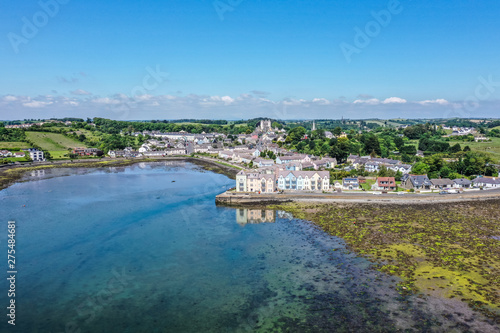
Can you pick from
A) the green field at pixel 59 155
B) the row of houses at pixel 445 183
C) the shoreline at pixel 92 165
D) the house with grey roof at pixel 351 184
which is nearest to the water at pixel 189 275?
the house with grey roof at pixel 351 184

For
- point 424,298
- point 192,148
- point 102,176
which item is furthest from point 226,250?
point 192,148

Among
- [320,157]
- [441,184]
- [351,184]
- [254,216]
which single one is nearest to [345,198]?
[351,184]

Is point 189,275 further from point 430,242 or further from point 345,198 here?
point 345,198

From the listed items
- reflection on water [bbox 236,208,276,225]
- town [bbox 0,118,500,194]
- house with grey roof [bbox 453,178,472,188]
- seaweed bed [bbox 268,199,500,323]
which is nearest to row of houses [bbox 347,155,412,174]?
town [bbox 0,118,500,194]

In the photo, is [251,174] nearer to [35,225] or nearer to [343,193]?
[343,193]

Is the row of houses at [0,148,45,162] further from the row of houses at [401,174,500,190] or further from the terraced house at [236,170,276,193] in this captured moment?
the row of houses at [401,174,500,190]

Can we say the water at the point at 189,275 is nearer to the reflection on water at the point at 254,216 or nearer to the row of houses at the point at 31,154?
the reflection on water at the point at 254,216

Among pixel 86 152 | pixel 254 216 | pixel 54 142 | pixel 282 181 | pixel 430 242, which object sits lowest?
pixel 254 216
